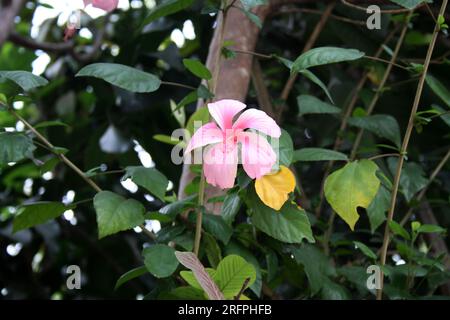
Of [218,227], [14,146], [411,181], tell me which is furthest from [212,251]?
[411,181]

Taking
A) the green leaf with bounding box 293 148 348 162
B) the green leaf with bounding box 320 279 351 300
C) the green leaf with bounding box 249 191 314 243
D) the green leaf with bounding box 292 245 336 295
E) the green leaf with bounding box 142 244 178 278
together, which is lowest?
the green leaf with bounding box 320 279 351 300

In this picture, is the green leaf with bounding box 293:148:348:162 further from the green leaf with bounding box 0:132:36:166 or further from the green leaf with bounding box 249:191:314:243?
the green leaf with bounding box 0:132:36:166

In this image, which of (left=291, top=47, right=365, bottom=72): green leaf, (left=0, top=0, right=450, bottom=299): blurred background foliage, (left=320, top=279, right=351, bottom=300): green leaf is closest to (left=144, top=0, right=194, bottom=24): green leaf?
(left=0, top=0, right=450, bottom=299): blurred background foliage

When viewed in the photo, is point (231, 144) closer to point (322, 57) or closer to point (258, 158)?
point (258, 158)

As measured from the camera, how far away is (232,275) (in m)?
0.71

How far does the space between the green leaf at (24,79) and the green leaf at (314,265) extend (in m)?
0.39

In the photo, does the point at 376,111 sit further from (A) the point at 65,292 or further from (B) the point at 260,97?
(A) the point at 65,292

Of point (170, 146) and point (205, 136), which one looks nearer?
point (205, 136)

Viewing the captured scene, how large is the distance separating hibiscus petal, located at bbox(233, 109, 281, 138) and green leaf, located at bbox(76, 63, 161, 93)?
0.14 m

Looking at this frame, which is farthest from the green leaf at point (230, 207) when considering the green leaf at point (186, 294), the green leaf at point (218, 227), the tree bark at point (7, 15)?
the tree bark at point (7, 15)

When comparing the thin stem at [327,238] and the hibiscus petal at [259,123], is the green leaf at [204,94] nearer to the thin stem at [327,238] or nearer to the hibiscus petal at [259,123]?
the hibiscus petal at [259,123]

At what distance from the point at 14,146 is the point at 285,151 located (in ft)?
1.01

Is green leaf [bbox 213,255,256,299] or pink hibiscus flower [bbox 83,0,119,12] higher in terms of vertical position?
pink hibiscus flower [bbox 83,0,119,12]

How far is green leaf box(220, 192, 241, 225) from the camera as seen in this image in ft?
2.63
